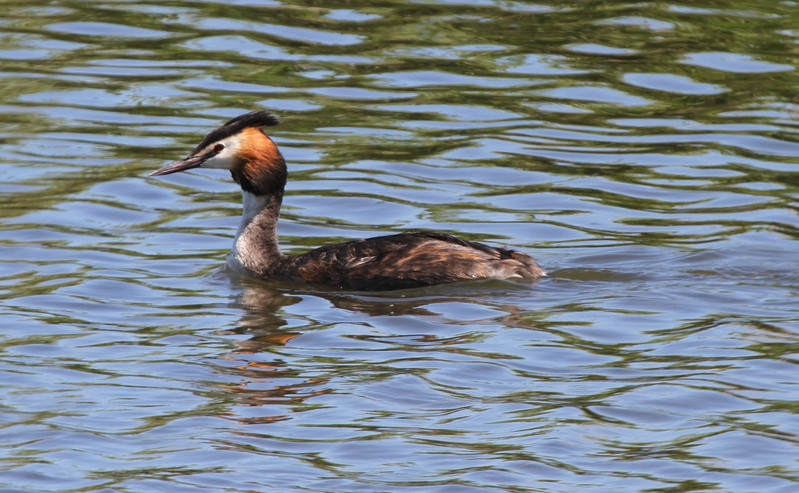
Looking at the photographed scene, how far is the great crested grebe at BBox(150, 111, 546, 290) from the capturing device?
10.1 metres

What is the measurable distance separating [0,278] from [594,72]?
291 inches

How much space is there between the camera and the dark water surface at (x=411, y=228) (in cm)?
696

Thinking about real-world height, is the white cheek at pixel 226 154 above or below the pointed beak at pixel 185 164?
above

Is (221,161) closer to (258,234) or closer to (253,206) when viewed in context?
(253,206)

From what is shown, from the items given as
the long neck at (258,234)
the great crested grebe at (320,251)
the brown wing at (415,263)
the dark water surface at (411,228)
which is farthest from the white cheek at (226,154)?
the brown wing at (415,263)

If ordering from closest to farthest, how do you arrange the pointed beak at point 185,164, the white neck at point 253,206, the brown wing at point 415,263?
the brown wing at point 415,263 → the pointed beak at point 185,164 → the white neck at point 253,206

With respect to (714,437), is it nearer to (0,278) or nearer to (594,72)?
(0,278)

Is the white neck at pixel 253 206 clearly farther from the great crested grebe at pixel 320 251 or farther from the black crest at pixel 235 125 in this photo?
the black crest at pixel 235 125

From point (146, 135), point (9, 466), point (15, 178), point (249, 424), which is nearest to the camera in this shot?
point (9, 466)

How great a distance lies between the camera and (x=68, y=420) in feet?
24.1

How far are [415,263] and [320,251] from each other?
766 mm

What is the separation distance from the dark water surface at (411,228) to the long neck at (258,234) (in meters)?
0.25

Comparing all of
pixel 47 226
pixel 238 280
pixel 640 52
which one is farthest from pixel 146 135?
pixel 640 52

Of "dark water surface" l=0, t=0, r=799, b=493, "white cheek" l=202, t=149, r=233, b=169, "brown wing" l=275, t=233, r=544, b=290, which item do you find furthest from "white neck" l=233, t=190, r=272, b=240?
"brown wing" l=275, t=233, r=544, b=290
